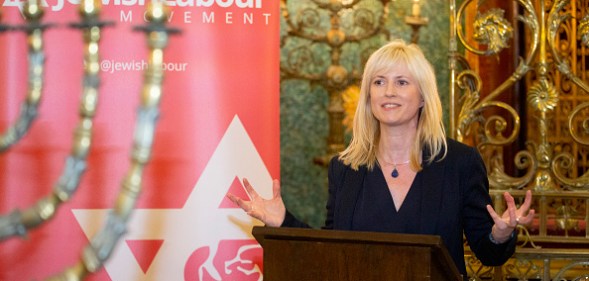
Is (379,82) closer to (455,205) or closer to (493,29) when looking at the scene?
(455,205)

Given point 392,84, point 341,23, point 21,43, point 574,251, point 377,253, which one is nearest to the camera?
point 377,253

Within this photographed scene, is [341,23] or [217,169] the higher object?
[341,23]

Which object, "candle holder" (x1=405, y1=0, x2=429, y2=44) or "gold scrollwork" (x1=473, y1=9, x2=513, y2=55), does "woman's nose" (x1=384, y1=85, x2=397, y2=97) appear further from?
"candle holder" (x1=405, y1=0, x2=429, y2=44)

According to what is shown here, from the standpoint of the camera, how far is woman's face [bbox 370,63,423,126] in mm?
2994

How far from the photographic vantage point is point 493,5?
591cm

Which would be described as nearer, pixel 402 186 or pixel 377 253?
pixel 377 253

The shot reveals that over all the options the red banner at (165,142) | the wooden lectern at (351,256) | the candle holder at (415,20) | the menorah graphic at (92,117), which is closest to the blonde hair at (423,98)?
the wooden lectern at (351,256)

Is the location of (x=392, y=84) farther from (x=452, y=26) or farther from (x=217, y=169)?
(x=452, y=26)

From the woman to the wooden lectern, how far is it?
350 mm

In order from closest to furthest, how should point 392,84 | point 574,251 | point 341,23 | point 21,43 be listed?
point 392,84 < point 21,43 < point 574,251 < point 341,23

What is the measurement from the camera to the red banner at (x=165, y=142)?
3826 millimetres

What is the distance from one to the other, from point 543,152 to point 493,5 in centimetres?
169

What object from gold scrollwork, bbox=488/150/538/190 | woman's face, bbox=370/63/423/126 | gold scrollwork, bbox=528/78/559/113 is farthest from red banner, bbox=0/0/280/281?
gold scrollwork, bbox=528/78/559/113

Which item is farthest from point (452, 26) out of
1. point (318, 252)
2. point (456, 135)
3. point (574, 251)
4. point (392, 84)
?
point (318, 252)
